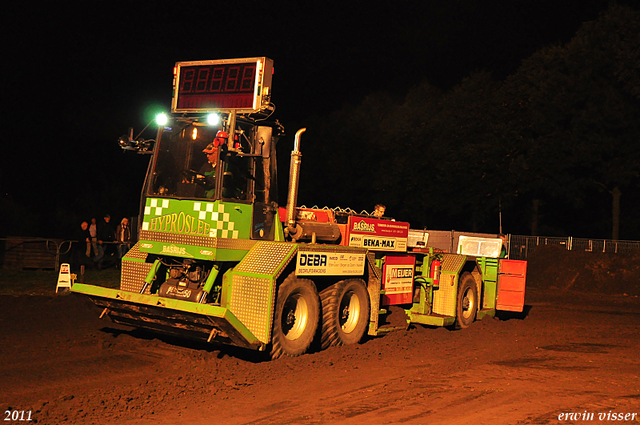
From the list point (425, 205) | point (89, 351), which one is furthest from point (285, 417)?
point (425, 205)

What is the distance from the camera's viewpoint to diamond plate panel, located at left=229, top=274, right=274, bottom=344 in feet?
23.6

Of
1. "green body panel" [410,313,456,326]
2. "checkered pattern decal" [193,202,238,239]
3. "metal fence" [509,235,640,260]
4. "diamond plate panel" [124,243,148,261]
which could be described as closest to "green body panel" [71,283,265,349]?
"diamond plate panel" [124,243,148,261]

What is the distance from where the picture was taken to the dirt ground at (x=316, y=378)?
18.3 feet

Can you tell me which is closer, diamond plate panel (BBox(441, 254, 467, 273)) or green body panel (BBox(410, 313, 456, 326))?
green body panel (BBox(410, 313, 456, 326))

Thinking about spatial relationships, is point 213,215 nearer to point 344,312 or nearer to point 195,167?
point 195,167

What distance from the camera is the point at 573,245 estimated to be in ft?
92.0

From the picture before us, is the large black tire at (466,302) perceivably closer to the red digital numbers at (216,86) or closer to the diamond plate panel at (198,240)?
the diamond plate panel at (198,240)

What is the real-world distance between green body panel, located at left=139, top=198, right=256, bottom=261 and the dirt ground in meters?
1.33

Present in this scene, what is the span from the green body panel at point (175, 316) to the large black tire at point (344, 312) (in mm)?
1514

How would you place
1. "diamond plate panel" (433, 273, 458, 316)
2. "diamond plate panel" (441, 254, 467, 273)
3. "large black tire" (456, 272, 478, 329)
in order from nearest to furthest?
1. "diamond plate panel" (433, 273, 458, 316)
2. "diamond plate panel" (441, 254, 467, 273)
3. "large black tire" (456, 272, 478, 329)

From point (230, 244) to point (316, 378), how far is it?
197 cm

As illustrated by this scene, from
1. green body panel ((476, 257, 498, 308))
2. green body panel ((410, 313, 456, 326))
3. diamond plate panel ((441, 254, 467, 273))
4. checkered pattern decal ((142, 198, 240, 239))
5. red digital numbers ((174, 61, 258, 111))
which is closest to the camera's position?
checkered pattern decal ((142, 198, 240, 239))

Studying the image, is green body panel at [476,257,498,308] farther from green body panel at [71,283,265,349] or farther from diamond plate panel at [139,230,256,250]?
green body panel at [71,283,265,349]

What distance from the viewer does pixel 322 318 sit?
8.44 metres
